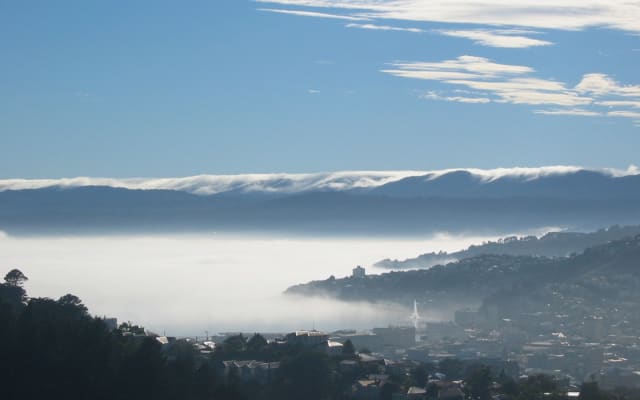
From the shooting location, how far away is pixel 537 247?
120250 mm

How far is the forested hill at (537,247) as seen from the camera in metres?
116

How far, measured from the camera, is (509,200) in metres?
161

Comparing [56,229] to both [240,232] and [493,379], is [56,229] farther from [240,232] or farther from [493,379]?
[493,379]

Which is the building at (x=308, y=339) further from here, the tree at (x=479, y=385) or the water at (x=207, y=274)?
the water at (x=207, y=274)

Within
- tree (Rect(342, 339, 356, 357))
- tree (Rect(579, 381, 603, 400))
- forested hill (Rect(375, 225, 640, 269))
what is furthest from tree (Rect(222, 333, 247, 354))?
forested hill (Rect(375, 225, 640, 269))

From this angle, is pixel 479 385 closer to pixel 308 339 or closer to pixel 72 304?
pixel 308 339

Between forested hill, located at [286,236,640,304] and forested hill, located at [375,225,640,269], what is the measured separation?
50.3ft

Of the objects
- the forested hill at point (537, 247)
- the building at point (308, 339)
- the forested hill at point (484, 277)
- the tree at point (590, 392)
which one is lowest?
the tree at point (590, 392)

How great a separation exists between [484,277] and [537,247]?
85.4 ft

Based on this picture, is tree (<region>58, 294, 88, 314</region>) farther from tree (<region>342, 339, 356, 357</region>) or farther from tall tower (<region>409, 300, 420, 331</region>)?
tall tower (<region>409, 300, 420, 331</region>)

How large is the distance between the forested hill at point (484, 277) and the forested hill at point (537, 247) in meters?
15.3

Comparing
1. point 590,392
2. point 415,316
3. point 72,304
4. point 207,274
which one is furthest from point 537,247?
point 590,392

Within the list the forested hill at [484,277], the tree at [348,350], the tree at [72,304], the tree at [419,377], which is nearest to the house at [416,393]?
the tree at [419,377]

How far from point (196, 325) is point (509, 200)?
9172 centimetres
